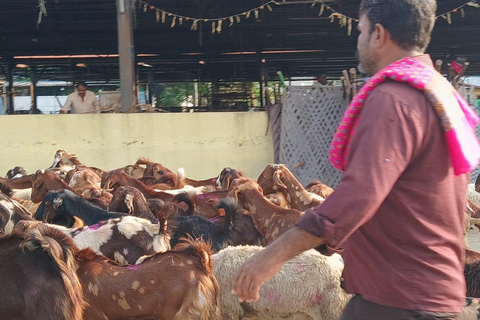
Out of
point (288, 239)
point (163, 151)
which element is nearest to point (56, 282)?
point (288, 239)

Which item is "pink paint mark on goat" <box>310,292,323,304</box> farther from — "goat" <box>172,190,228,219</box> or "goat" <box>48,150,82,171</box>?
"goat" <box>48,150,82,171</box>

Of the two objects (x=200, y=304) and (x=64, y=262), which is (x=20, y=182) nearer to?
(x=200, y=304)

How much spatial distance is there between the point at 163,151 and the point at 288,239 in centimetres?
1002

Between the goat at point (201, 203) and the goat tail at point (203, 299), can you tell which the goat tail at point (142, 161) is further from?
the goat tail at point (203, 299)

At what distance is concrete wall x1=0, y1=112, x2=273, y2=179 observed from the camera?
1195 centimetres

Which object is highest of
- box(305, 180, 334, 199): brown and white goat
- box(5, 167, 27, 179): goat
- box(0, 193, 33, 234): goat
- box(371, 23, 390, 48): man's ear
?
box(371, 23, 390, 48): man's ear

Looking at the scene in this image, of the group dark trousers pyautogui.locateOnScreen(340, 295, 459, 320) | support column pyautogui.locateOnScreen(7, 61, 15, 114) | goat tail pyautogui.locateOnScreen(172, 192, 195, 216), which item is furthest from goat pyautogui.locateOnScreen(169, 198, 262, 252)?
support column pyautogui.locateOnScreen(7, 61, 15, 114)

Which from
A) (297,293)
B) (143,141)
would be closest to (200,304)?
(297,293)

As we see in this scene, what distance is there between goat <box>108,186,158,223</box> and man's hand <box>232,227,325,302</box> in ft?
14.7

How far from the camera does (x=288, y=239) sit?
219 centimetres

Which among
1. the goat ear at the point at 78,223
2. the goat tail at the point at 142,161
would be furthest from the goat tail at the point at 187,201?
the goat tail at the point at 142,161

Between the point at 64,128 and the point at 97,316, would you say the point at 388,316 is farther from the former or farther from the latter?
the point at 64,128

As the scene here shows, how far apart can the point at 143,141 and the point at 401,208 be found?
999 cm

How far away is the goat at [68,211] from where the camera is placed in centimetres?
651
